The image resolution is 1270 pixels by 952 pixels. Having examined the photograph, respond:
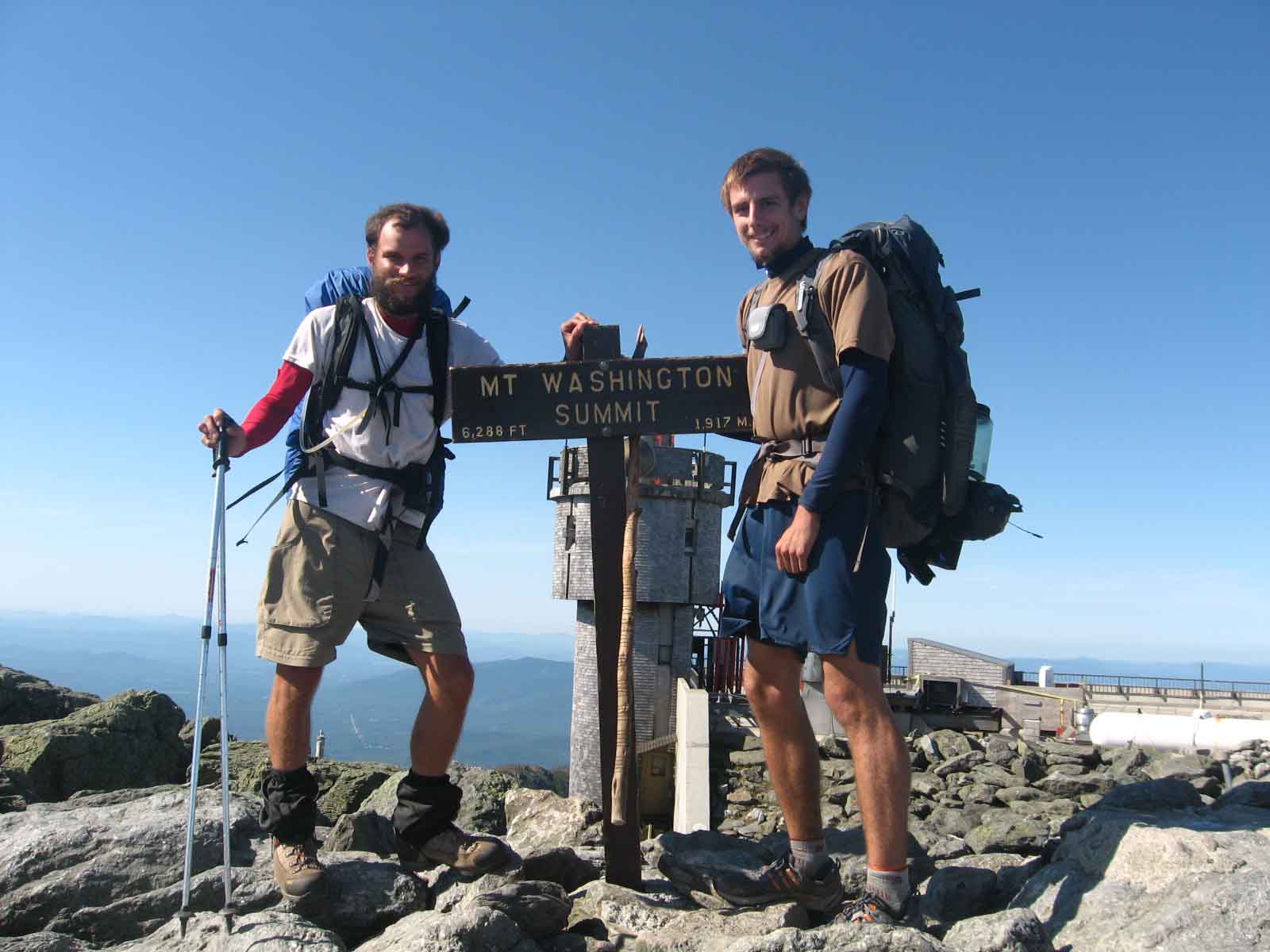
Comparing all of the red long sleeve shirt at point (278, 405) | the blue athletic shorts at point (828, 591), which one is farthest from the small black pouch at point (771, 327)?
the red long sleeve shirt at point (278, 405)

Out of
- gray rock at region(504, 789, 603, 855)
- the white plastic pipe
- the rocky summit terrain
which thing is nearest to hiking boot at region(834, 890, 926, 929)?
the rocky summit terrain

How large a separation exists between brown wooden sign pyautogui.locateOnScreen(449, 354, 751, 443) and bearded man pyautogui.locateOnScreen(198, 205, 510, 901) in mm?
253

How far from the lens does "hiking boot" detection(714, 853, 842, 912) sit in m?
3.67

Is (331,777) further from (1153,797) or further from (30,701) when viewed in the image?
(1153,797)

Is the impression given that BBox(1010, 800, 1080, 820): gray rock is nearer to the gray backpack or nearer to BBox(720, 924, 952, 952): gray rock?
the gray backpack

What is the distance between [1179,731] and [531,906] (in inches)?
601

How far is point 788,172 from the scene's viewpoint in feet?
13.1

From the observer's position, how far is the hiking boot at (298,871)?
3629mm

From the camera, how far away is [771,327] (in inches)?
150

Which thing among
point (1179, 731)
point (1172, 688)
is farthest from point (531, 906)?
point (1172, 688)

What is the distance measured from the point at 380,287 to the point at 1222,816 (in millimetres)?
4159

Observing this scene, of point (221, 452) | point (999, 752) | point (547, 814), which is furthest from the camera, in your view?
point (999, 752)

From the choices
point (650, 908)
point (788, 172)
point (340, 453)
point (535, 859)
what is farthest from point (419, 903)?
point (788, 172)

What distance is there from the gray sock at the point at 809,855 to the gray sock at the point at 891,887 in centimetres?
33
